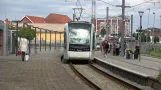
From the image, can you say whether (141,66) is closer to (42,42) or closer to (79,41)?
(79,41)

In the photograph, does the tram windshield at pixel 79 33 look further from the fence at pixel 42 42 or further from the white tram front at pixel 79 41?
the fence at pixel 42 42

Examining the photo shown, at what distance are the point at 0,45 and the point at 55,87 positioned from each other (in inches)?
849

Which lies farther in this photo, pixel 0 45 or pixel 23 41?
pixel 0 45

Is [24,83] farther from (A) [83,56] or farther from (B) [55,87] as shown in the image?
(A) [83,56]

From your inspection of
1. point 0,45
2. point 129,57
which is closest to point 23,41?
point 0,45

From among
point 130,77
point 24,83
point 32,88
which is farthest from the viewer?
point 130,77

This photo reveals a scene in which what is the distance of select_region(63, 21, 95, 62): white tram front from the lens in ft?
94.0

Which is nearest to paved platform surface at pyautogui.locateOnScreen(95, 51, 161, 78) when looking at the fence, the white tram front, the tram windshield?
the white tram front

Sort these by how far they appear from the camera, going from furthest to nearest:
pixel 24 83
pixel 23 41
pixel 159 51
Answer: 1. pixel 159 51
2. pixel 23 41
3. pixel 24 83

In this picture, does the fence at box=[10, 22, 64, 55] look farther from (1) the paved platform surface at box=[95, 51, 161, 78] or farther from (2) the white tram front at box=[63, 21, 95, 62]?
(1) the paved platform surface at box=[95, 51, 161, 78]

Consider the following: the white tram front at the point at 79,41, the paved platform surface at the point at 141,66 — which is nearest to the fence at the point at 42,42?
the white tram front at the point at 79,41

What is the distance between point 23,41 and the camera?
90.9 ft

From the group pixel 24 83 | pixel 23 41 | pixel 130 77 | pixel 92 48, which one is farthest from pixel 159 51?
pixel 24 83

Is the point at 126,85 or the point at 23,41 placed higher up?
the point at 23,41
